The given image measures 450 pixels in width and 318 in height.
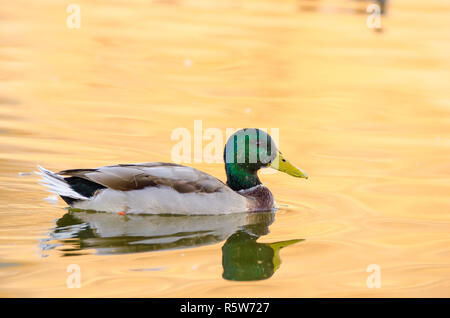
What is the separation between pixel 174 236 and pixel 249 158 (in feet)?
5.07

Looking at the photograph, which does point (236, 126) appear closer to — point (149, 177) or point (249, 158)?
point (249, 158)

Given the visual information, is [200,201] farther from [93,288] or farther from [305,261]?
[93,288]

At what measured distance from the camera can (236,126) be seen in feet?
40.9

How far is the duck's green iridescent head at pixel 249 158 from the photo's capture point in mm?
9234

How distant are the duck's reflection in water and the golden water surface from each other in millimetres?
25

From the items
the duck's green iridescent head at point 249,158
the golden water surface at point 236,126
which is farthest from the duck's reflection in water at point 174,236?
the duck's green iridescent head at point 249,158

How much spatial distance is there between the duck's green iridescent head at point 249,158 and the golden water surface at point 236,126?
45 cm

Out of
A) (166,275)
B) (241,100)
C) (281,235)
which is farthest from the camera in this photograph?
(241,100)

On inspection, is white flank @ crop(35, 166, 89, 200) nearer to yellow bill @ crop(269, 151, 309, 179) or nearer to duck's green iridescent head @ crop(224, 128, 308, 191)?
duck's green iridescent head @ crop(224, 128, 308, 191)

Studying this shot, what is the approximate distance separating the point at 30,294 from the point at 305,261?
93.3 inches

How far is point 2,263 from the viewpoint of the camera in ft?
23.2

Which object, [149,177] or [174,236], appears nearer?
[174,236]

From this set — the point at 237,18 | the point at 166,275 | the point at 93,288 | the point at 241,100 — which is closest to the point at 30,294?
the point at 93,288

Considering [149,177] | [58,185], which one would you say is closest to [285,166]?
[149,177]
